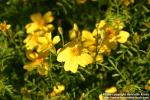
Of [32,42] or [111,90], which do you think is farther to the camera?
[32,42]

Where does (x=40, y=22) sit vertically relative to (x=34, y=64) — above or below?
above

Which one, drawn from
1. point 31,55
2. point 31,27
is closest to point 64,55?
point 31,55

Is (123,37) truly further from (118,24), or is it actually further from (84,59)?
(84,59)

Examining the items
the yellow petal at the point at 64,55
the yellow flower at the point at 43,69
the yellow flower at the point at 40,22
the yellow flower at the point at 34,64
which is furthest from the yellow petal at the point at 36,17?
the yellow petal at the point at 64,55

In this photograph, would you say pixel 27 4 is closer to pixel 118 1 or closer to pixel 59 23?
pixel 59 23

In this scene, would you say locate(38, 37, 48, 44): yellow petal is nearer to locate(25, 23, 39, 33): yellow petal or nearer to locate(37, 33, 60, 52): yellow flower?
locate(37, 33, 60, 52): yellow flower

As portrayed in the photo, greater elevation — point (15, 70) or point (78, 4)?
point (78, 4)

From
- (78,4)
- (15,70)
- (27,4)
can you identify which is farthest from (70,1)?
(15,70)
